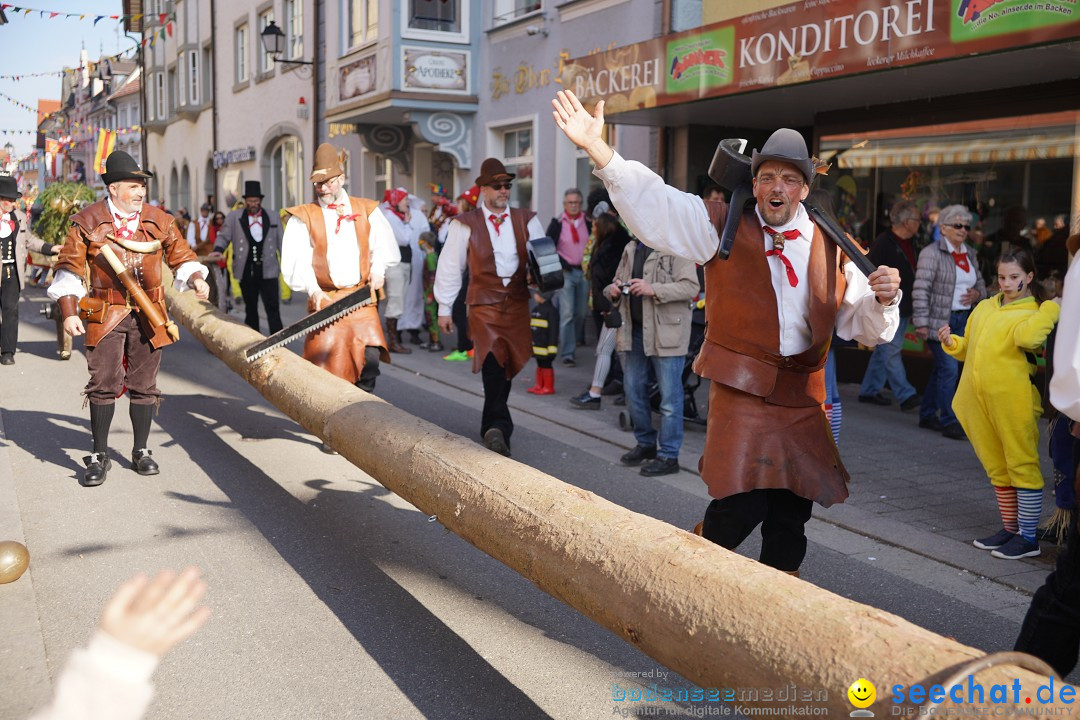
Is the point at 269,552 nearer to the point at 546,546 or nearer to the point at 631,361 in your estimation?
the point at 546,546

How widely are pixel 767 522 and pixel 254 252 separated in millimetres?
9865

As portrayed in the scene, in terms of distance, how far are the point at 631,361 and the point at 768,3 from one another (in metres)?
6.40

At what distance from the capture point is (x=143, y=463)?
6387 mm

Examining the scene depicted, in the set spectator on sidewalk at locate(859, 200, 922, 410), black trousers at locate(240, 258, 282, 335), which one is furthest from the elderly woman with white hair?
black trousers at locate(240, 258, 282, 335)

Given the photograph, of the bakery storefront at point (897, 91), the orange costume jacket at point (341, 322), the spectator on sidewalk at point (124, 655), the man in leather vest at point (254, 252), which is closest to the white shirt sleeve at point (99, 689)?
the spectator on sidewalk at point (124, 655)

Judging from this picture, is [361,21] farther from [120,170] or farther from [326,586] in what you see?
[326,586]

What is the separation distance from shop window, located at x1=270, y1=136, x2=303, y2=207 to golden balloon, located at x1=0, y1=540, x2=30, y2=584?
20051 mm

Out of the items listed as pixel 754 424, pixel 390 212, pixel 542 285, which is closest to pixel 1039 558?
pixel 754 424

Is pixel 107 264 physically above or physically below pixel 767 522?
above

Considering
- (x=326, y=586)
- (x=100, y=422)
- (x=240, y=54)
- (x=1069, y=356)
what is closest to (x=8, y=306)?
(x=100, y=422)

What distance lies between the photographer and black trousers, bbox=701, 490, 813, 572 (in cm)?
371

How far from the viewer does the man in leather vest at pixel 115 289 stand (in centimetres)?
608

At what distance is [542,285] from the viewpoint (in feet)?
22.8

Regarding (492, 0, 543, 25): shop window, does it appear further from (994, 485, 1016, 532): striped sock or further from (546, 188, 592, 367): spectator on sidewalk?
(994, 485, 1016, 532): striped sock
